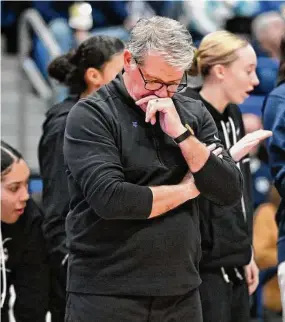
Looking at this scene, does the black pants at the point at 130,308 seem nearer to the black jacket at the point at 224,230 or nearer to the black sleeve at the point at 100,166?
the black sleeve at the point at 100,166

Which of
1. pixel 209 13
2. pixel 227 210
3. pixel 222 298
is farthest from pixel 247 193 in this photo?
pixel 209 13

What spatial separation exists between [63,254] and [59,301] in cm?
27

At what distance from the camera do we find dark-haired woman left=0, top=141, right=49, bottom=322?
137 inches

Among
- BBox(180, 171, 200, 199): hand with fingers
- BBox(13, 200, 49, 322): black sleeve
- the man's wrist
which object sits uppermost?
the man's wrist

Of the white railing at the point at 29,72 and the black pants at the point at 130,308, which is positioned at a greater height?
the black pants at the point at 130,308

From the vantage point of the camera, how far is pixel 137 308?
259 centimetres

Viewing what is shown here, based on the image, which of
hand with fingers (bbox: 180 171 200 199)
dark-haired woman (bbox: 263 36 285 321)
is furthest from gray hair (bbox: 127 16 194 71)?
dark-haired woman (bbox: 263 36 285 321)

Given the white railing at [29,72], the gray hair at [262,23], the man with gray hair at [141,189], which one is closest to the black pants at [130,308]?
the man with gray hair at [141,189]

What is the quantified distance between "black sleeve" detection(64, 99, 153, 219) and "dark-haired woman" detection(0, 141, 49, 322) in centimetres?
86

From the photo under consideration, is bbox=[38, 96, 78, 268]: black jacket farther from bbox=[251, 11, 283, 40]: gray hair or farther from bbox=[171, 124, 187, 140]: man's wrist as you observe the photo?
bbox=[251, 11, 283, 40]: gray hair

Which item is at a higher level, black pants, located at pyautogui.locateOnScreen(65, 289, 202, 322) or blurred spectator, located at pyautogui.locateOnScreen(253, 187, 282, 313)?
black pants, located at pyautogui.locateOnScreen(65, 289, 202, 322)

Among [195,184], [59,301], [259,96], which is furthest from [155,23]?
[259,96]

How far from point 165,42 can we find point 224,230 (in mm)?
959

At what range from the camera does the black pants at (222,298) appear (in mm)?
3242
